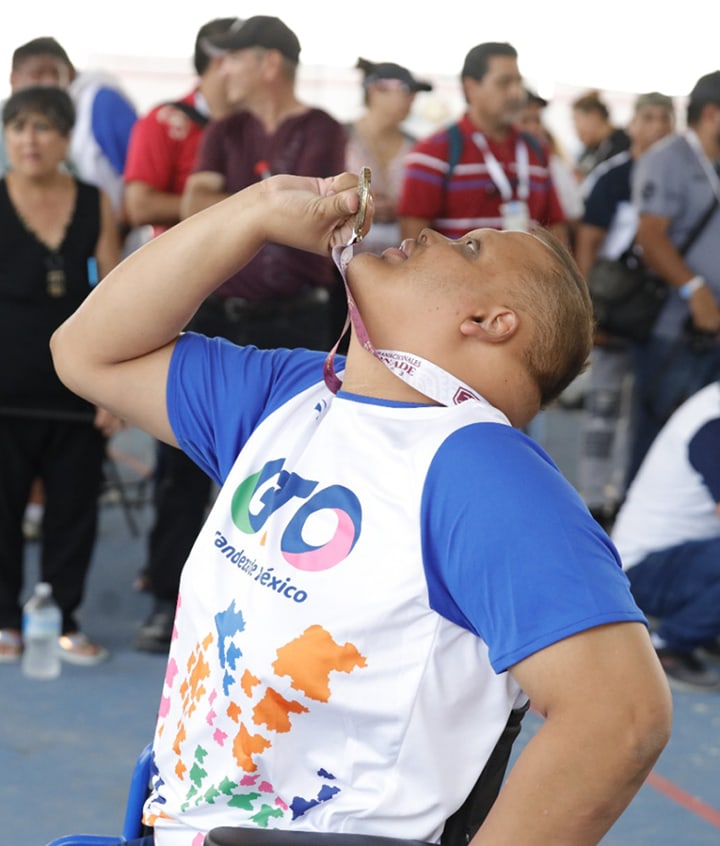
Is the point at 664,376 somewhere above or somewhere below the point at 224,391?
below

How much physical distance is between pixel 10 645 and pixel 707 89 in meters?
3.17

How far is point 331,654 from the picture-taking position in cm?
129

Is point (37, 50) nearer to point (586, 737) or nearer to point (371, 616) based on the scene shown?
point (371, 616)

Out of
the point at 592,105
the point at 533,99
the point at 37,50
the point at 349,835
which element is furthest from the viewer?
the point at 592,105

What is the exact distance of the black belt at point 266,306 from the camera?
3859 mm

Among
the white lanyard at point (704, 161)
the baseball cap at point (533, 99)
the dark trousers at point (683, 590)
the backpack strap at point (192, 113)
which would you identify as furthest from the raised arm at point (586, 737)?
the baseball cap at point (533, 99)

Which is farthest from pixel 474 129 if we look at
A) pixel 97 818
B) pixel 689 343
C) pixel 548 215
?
pixel 97 818

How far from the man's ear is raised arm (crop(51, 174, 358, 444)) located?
0.64 feet

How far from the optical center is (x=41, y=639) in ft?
12.4

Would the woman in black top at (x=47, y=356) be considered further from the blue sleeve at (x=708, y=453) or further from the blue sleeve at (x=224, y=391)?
the blue sleeve at (x=224, y=391)

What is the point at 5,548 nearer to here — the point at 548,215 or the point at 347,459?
the point at 548,215

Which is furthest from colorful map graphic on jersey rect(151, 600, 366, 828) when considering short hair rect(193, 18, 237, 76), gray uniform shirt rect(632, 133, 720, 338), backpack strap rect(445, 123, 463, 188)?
gray uniform shirt rect(632, 133, 720, 338)

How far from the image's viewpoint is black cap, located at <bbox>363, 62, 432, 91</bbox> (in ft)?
16.3

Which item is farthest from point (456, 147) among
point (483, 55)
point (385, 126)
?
point (385, 126)
